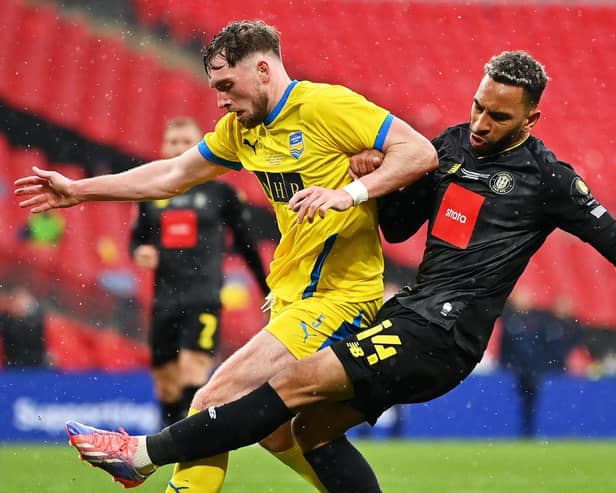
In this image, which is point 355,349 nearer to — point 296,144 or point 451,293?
point 451,293

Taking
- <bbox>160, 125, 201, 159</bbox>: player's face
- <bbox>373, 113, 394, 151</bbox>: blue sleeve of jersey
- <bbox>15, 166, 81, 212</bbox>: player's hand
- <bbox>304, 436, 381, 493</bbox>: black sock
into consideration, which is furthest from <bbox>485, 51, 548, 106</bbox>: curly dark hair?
<bbox>160, 125, 201, 159</bbox>: player's face

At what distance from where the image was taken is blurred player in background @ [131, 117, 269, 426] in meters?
8.12

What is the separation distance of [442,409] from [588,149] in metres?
5.90

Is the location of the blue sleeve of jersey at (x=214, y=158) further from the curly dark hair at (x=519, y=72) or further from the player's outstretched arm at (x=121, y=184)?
the curly dark hair at (x=519, y=72)

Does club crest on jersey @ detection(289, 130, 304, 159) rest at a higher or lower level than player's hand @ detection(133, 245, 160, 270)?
higher

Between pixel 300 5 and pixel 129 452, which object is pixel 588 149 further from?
pixel 129 452

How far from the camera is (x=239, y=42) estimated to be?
450cm

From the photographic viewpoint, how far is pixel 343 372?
4281 mm

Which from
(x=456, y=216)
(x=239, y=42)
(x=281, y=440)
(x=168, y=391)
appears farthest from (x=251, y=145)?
(x=168, y=391)

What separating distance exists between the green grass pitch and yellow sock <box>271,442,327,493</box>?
89.8 inches

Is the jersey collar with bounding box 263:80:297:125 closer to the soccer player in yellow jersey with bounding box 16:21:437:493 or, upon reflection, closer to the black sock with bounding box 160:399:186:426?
the soccer player in yellow jersey with bounding box 16:21:437:493

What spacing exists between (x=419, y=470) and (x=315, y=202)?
205 inches

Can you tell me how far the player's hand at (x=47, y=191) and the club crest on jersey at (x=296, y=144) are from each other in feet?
3.22

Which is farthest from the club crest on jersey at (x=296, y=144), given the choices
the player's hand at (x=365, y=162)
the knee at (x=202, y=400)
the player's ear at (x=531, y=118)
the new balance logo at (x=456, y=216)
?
the knee at (x=202, y=400)
